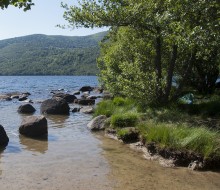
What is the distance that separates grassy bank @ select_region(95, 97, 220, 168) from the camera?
11672 millimetres

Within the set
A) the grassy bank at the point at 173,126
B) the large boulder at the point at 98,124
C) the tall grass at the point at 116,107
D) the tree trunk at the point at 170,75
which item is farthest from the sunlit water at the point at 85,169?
the tree trunk at the point at 170,75

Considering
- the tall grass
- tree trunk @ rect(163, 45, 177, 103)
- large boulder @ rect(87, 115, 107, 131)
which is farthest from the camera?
the tall grass

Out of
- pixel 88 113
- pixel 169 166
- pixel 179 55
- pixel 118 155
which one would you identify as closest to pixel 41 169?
pixel 118 155

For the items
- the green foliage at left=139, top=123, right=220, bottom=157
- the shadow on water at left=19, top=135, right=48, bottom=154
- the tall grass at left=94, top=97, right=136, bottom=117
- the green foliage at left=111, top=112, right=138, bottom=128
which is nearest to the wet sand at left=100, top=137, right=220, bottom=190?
the green foliage at left=139, top=123, right=220, bottom=157

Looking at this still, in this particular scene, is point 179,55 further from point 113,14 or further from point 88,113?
point 88,113

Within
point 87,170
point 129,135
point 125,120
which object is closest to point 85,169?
point 87,170

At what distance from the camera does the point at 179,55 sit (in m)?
20.9

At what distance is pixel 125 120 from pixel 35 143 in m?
4.26

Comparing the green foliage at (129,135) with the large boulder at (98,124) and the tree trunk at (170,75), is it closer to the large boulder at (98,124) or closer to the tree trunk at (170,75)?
the large boulder at (98,124)

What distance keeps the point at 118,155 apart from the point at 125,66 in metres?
7.28

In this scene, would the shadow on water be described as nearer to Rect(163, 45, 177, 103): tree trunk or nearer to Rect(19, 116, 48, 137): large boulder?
Rect(19, 116, 48, 137): large boulder

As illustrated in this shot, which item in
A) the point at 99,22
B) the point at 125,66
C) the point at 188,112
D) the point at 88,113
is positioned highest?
the point at 99,22

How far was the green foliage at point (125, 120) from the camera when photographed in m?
16.3

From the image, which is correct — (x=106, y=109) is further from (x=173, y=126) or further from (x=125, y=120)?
(x=173, y=126)
